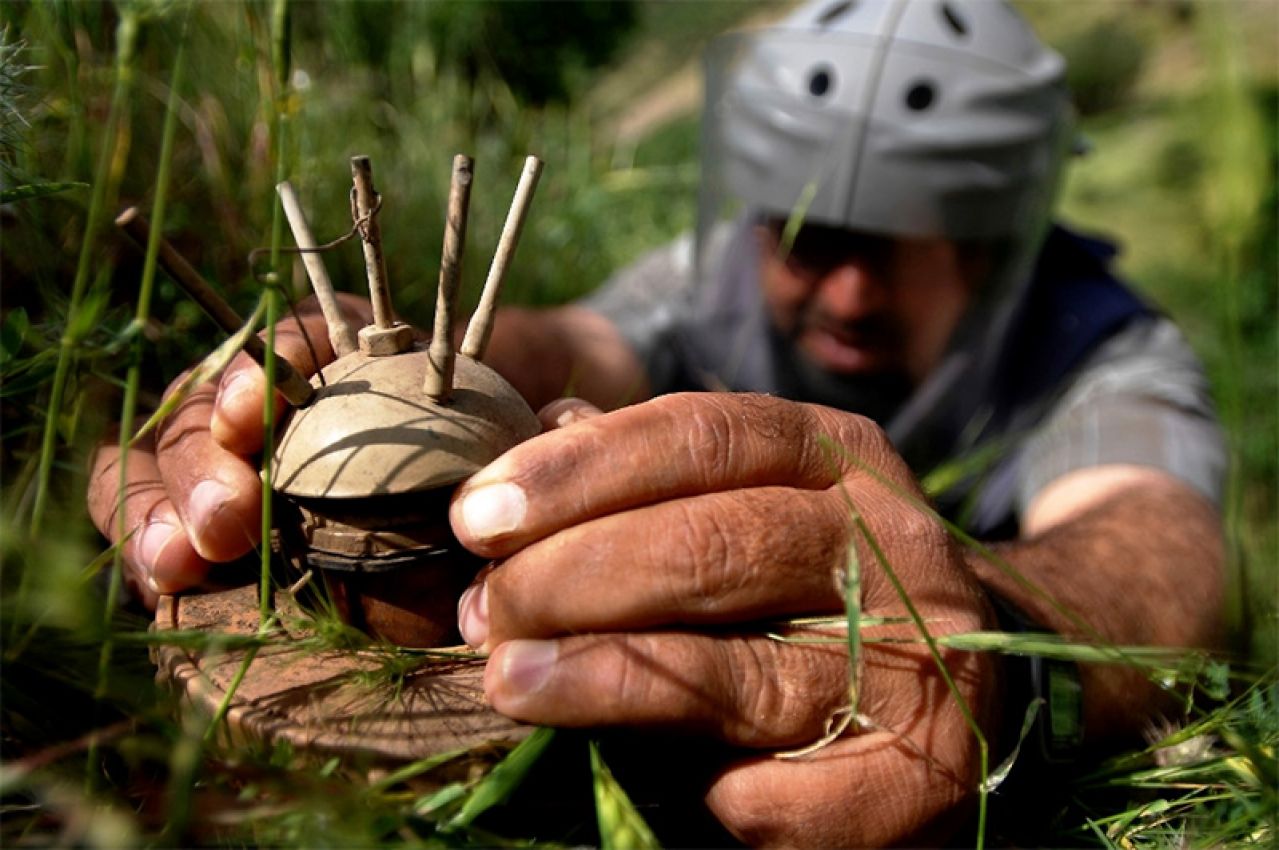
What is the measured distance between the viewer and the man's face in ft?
8.11

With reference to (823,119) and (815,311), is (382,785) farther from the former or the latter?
(823,119)

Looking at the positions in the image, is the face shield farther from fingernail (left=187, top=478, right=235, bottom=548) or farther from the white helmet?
fingernail (left=187, top=478, right=235, bottom=548)

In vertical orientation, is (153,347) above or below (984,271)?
above

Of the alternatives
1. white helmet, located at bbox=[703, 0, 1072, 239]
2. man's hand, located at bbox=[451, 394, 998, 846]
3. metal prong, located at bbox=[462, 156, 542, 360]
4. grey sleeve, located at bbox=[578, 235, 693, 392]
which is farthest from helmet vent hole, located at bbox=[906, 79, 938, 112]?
metal prong, located at bbox=[462, 156, 542, 360]

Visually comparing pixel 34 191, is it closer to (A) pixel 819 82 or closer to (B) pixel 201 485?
(B) pixel 201 485

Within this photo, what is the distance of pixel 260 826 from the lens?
77cm

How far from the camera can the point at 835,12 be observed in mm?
2826

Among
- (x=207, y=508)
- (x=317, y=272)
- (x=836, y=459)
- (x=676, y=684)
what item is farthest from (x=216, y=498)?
(x=836, y=459)

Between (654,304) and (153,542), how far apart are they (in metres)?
2.33

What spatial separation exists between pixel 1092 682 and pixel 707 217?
1947 mm

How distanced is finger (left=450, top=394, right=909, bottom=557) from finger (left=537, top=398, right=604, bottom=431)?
0.11 m

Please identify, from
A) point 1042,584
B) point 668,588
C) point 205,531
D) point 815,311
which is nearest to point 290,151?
point 205,531

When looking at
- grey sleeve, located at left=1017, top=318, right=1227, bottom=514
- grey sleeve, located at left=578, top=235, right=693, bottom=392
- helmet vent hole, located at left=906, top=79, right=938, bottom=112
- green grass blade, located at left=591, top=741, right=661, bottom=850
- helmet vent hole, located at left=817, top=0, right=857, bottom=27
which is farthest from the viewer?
grey sleeve, located at left=578, top=235, right=693, bottom=392

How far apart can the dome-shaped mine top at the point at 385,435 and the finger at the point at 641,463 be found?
38 millimetres
